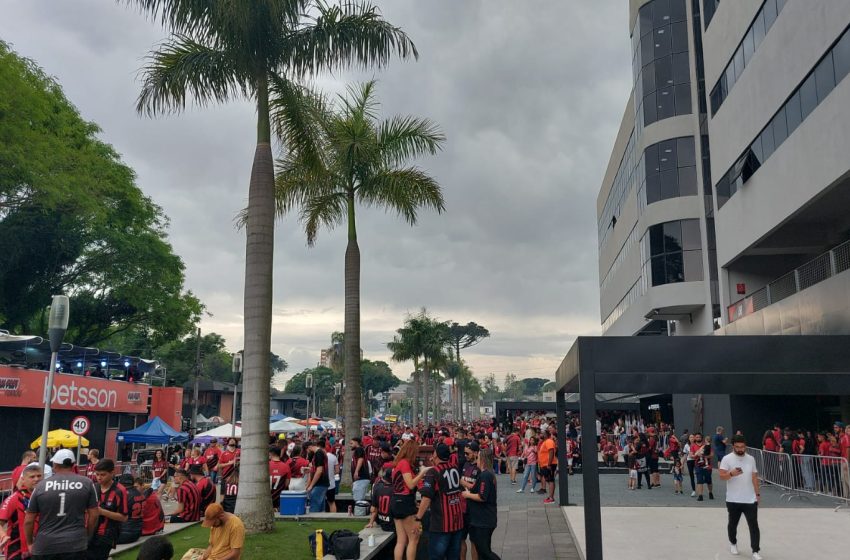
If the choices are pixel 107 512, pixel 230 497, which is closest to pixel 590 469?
pixel 107 512

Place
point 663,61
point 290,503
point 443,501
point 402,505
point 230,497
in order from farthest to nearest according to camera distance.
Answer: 1. point 663,61
2. point 230,497
3. point 290,503
4. point 402,505
5. point 443,501

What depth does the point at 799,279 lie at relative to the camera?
20547mm

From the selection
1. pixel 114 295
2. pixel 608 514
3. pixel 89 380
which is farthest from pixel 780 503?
pixel 114 295

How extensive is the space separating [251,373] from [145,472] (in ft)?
55.2

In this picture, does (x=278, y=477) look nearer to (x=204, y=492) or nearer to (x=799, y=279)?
(x=204, y=492)

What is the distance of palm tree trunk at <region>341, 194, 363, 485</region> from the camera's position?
18172 mm

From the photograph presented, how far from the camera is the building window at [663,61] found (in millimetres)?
34719

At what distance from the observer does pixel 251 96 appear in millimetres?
12953

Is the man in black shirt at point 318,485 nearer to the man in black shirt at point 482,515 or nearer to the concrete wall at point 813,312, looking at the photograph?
the man in black shirt at point 482,515

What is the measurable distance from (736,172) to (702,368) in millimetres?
18759

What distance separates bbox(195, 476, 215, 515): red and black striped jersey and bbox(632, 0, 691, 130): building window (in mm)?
30080

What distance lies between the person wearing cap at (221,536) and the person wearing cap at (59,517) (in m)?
1.15

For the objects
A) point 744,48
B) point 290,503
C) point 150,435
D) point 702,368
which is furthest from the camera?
point 150,435

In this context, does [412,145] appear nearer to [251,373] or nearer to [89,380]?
[251,373]
